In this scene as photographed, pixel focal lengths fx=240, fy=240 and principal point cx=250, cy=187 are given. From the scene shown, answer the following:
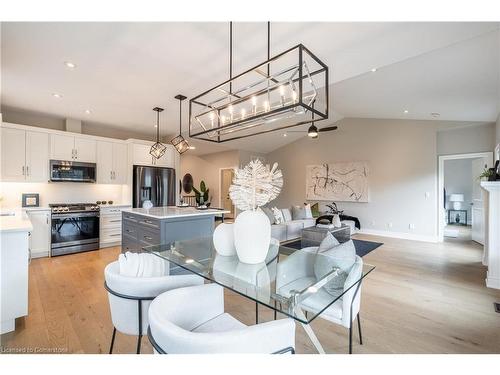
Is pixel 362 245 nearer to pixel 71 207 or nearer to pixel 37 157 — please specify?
pixel 71 207

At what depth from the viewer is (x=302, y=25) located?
2135mm

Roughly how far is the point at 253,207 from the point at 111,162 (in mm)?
4594

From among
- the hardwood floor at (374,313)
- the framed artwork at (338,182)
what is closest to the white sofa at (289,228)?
the framed artwork at (338,182)

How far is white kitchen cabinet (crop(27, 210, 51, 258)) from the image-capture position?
4051 millimetres

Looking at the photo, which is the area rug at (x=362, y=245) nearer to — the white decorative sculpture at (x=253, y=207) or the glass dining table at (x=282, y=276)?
the glass dining table at (x=282, y=276)

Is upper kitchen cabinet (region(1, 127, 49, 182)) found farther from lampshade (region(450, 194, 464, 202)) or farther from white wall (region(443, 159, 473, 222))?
lampshade (region(450, 194, 464, 202))

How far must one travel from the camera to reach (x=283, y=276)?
1573 mm

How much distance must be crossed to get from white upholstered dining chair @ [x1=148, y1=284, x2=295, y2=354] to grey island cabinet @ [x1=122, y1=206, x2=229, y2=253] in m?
1.80

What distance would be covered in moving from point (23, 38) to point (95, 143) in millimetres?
2957

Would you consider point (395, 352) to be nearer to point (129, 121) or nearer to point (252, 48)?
point (252, 48)

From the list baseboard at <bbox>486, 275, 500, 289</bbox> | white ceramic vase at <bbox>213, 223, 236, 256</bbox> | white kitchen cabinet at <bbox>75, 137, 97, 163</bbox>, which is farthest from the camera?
white kitchen cabinet at <bbox>75, 137, 97, 163</bbox>

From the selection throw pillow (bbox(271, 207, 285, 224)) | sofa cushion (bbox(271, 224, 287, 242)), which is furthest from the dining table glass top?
throw pillow (bbox(271, 207, 285, 224))
